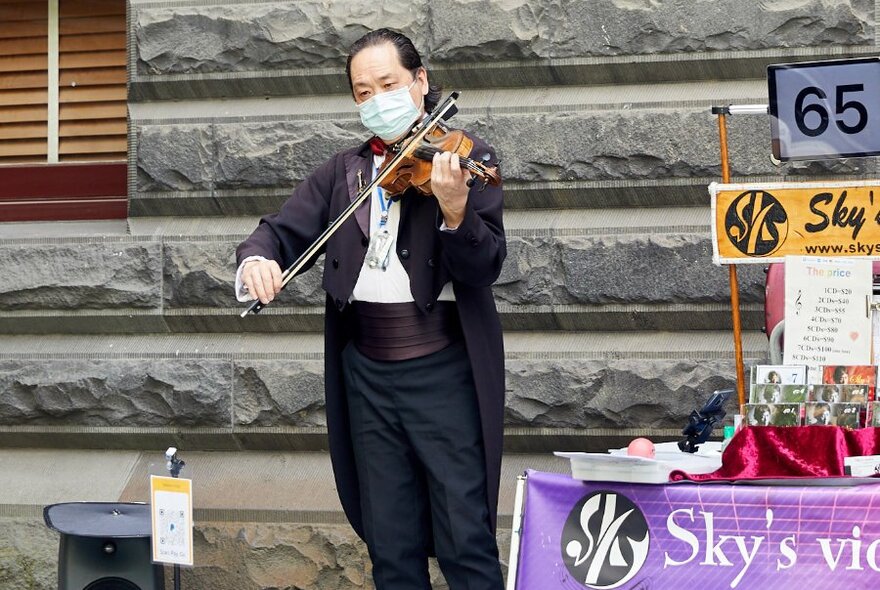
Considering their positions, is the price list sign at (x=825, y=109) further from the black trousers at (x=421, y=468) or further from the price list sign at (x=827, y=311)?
the black trousers at (x=421, y=468)

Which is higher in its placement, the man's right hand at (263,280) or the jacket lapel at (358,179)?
the jacket lapel at (358,179)

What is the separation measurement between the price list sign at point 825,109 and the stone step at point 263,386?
1.18 meters

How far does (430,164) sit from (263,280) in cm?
48

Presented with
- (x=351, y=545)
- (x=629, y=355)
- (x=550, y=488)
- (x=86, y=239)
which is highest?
(x=86, y=239)

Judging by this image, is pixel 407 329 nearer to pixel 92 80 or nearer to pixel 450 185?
pixel 450 185

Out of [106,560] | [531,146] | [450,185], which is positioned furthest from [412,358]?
[531,146]

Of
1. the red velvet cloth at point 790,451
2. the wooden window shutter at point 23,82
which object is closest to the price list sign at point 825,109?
the red velvet cloth at point 790,451

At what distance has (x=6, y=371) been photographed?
215 inches

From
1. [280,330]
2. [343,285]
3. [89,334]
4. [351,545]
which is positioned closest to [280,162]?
[280,330]

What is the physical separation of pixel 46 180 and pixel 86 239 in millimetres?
561

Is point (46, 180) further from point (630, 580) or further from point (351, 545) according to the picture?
point (630, 580)

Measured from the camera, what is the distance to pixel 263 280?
341cm

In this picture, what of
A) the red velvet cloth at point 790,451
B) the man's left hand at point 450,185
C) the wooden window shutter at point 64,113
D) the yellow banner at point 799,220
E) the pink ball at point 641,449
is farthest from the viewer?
the wooden window shutter at point 64,113

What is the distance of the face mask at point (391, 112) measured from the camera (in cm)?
351
